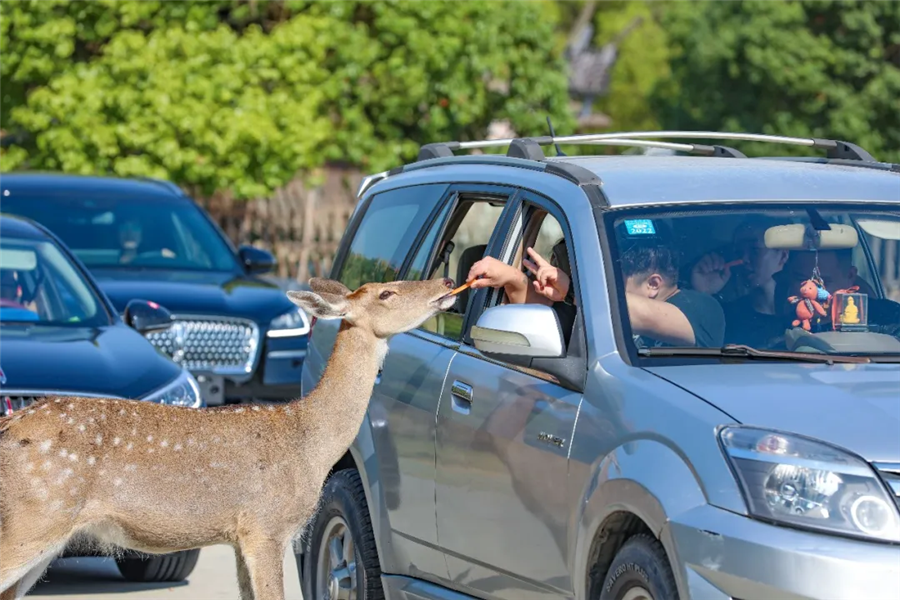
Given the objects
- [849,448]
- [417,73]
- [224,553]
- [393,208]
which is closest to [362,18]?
[417,73]

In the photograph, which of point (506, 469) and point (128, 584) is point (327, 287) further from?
point (128, 584)

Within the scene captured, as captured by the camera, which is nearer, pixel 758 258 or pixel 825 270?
pixel 758 258

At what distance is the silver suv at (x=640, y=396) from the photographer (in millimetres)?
4738

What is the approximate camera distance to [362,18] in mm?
28578

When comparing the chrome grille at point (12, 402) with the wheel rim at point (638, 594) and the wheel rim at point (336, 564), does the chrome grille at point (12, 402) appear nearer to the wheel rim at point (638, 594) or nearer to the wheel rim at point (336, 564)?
the wheel rim at point (336, 564)

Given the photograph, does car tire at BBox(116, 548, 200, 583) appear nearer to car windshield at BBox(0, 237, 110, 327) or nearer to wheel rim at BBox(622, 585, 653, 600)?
car windshield at BBox(0, 237, 110, 327)

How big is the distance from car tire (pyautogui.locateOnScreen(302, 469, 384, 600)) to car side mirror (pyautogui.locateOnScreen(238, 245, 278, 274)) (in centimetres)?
692

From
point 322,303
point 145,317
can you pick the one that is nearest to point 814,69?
point 145,317

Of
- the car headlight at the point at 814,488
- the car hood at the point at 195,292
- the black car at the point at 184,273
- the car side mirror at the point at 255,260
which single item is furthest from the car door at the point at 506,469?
the car side mirror at the point at 255,260

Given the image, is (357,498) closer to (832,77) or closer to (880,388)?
(880,388)

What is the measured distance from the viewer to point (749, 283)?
6039 millimetres

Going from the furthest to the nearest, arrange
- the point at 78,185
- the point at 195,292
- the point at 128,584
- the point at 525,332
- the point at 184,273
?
the point at 78,185
the point at 184,273
the point at 195,292
the point at 128,584
the point at 525,332

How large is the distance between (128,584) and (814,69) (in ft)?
95.6

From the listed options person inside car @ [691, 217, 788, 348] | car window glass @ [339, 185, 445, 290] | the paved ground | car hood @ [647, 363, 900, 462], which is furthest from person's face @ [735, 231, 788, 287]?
the paved ground
